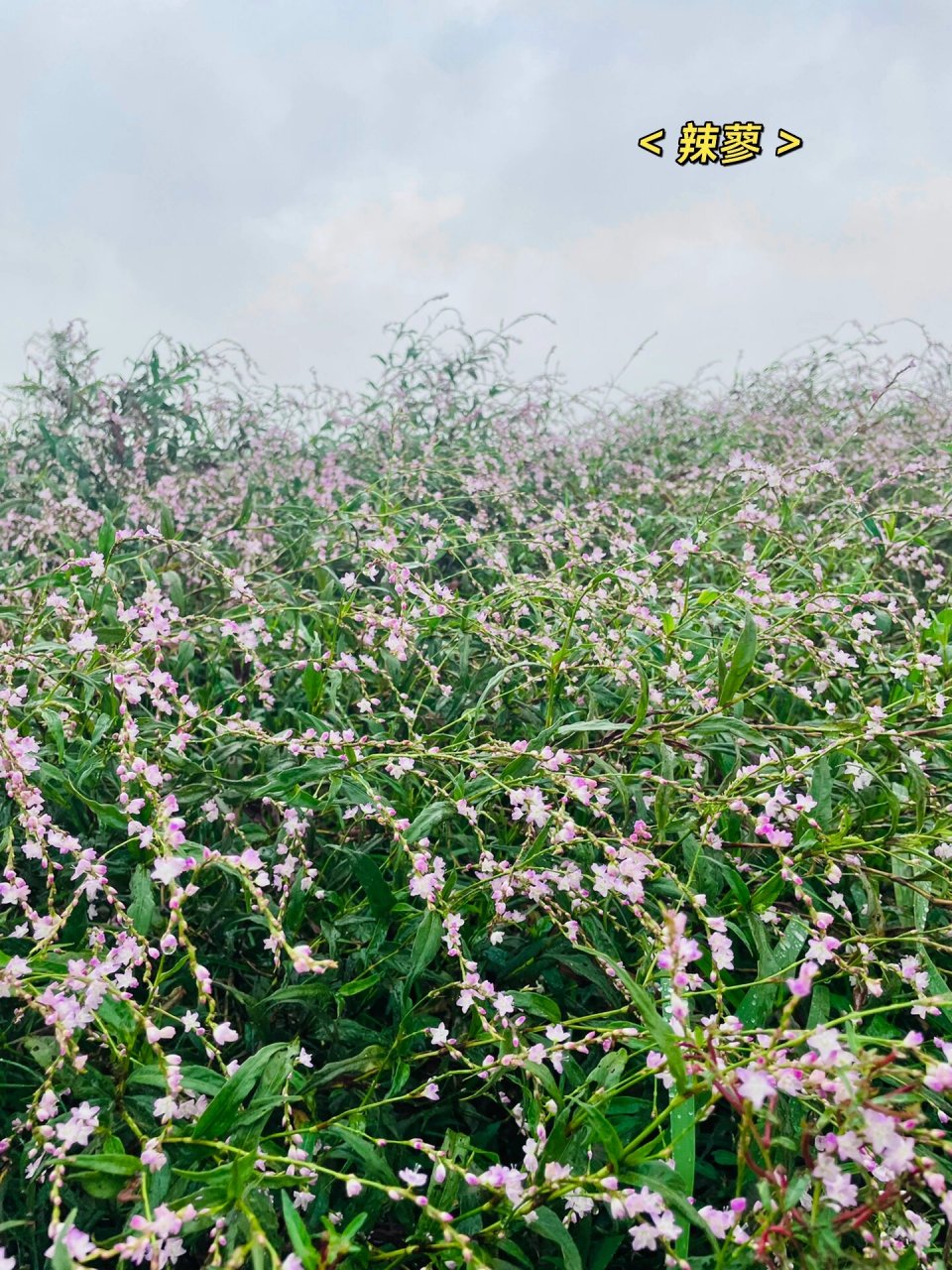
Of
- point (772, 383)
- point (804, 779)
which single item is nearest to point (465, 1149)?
point (804, 779)

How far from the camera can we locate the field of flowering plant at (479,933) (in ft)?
2.76

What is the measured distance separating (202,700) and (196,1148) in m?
0.85

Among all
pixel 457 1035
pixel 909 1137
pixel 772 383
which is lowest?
pixel 457 1035

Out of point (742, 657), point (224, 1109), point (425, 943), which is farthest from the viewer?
point (742, 657)

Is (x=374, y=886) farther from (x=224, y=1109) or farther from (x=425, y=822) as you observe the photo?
(x=224, y=1109)

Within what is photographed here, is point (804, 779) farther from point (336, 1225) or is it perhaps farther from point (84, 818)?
point (84, 818)

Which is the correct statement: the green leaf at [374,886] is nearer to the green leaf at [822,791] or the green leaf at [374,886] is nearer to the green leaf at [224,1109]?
the green leaf at [224,1109]

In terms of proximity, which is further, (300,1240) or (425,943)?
(425,943)

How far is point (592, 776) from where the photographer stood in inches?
52.6

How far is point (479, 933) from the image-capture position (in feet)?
4.12

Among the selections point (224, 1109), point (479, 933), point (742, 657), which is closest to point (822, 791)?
point (742, 657)

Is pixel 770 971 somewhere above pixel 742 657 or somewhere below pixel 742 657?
below

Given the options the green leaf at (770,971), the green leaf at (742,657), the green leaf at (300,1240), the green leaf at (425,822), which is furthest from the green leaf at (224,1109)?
the green leaf at (742,657)

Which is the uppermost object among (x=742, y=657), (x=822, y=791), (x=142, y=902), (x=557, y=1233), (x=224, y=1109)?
(x=742, y=657)
